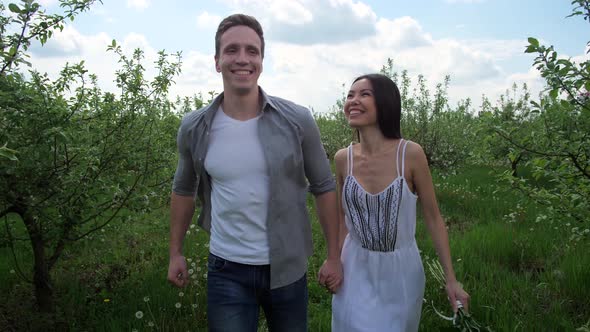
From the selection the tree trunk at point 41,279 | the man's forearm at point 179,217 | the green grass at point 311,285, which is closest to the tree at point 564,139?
the green grass at point 311,285

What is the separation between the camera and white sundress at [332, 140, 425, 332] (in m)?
2.59

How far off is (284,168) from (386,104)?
2.61ft

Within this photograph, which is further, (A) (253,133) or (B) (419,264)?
(B) (419,264)

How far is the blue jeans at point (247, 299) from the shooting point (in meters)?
2.37

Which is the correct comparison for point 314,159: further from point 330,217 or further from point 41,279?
point 41,279

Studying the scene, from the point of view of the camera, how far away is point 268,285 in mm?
2391

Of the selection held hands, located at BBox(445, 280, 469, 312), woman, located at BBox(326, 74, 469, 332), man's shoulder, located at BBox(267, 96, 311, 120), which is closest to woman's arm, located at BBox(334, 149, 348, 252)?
woman, located at BBox(326, 74, 469, 332)

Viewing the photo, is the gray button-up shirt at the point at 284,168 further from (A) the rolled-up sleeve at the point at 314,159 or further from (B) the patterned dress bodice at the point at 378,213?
(B) the patterned dress bodice at the point at 378,213

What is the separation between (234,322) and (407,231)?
3.72 ft

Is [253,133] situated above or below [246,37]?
below

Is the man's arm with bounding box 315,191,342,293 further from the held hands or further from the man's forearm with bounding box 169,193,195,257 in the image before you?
the man's forearm with bounding box 169,193,195,257

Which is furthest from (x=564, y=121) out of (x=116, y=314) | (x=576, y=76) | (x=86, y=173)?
(x=116, y=314)

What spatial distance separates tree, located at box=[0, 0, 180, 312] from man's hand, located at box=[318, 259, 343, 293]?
5.75ft

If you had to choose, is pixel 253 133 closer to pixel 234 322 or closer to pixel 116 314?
pixel 234 322
